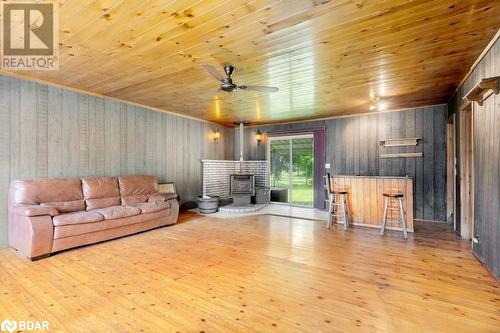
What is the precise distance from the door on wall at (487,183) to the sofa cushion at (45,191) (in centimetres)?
570

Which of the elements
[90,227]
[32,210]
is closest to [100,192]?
[90,227]

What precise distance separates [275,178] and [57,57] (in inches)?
233

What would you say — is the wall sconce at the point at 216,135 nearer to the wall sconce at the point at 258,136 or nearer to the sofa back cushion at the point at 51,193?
the wall sconce at the point at 258,136

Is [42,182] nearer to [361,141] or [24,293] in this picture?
[24,293]

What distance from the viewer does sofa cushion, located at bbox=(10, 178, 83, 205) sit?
11.6 feet

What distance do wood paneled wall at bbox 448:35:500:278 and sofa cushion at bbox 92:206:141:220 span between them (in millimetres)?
4863

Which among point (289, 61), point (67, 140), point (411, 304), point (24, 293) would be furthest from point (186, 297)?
point (67, 140)

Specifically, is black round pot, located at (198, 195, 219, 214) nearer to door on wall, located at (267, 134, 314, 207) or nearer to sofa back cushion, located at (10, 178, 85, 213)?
door on wall, located at (267, 134, 314, 207)

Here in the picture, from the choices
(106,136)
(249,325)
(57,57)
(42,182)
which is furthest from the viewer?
(106,136)

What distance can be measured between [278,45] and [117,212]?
348 cm

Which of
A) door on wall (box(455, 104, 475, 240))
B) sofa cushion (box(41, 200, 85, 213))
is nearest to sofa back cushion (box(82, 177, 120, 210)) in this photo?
sofa cushion (box(41, 200, 85, 213))

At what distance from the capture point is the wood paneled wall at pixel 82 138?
3707 mm

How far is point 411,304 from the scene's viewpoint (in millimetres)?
2164

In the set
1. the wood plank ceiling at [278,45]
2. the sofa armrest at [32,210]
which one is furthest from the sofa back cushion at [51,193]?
the wood plank ceiling at [278,45]
